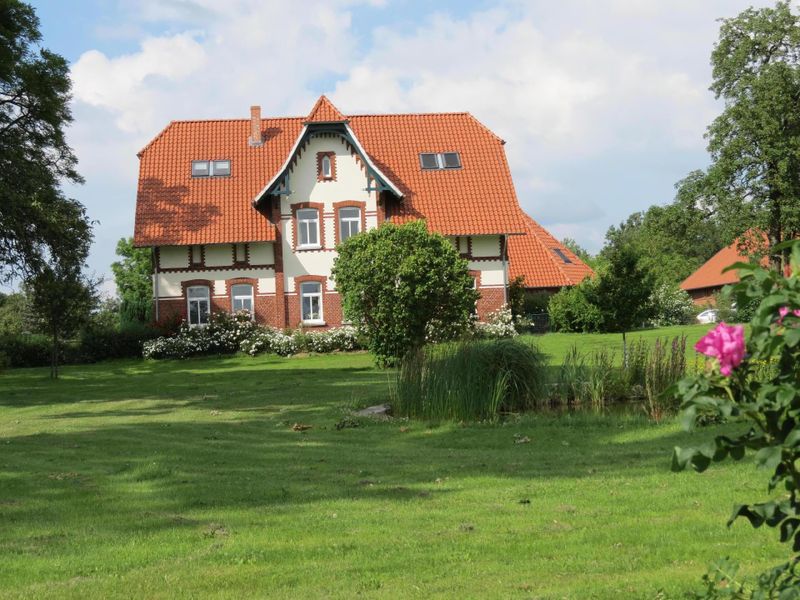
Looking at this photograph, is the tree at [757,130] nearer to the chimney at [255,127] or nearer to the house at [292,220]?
the house at [292,220]

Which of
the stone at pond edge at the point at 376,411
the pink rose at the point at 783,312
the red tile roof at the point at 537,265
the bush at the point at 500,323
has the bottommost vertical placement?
the stone at pond edge at the point at 376,411

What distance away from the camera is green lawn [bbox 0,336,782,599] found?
6.48 metres

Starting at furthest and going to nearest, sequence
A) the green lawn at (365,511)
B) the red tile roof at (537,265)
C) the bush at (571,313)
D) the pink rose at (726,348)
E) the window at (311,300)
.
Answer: the red tile roof at (537,265), the window at (311,300), the bush at (571,313), the green lawn at (365,511), the pink rose at (726,348)

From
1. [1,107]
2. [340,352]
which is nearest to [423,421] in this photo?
[1,107]

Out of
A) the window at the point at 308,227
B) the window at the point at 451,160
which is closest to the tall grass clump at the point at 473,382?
the window at the point at 308,227

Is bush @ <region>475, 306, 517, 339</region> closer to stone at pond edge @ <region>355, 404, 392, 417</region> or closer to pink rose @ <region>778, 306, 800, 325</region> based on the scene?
stone at pond edge @ <region>355, 404, 392, 417</region>

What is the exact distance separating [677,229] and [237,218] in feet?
70.8

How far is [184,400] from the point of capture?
22.6 meters

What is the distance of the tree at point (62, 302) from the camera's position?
3194 cm

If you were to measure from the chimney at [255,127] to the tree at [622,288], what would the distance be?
22.7 metres

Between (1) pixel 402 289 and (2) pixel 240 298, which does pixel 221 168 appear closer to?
(2) pixel 240 298

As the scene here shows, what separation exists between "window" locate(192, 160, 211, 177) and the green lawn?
94.9ft

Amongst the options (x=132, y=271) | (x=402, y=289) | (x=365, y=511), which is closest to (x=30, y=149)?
(x=402, y=289)

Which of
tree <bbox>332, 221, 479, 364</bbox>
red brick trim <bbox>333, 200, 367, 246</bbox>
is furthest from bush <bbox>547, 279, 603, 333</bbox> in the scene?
tree <bbox>332, 221, 479, 364</bbox>
